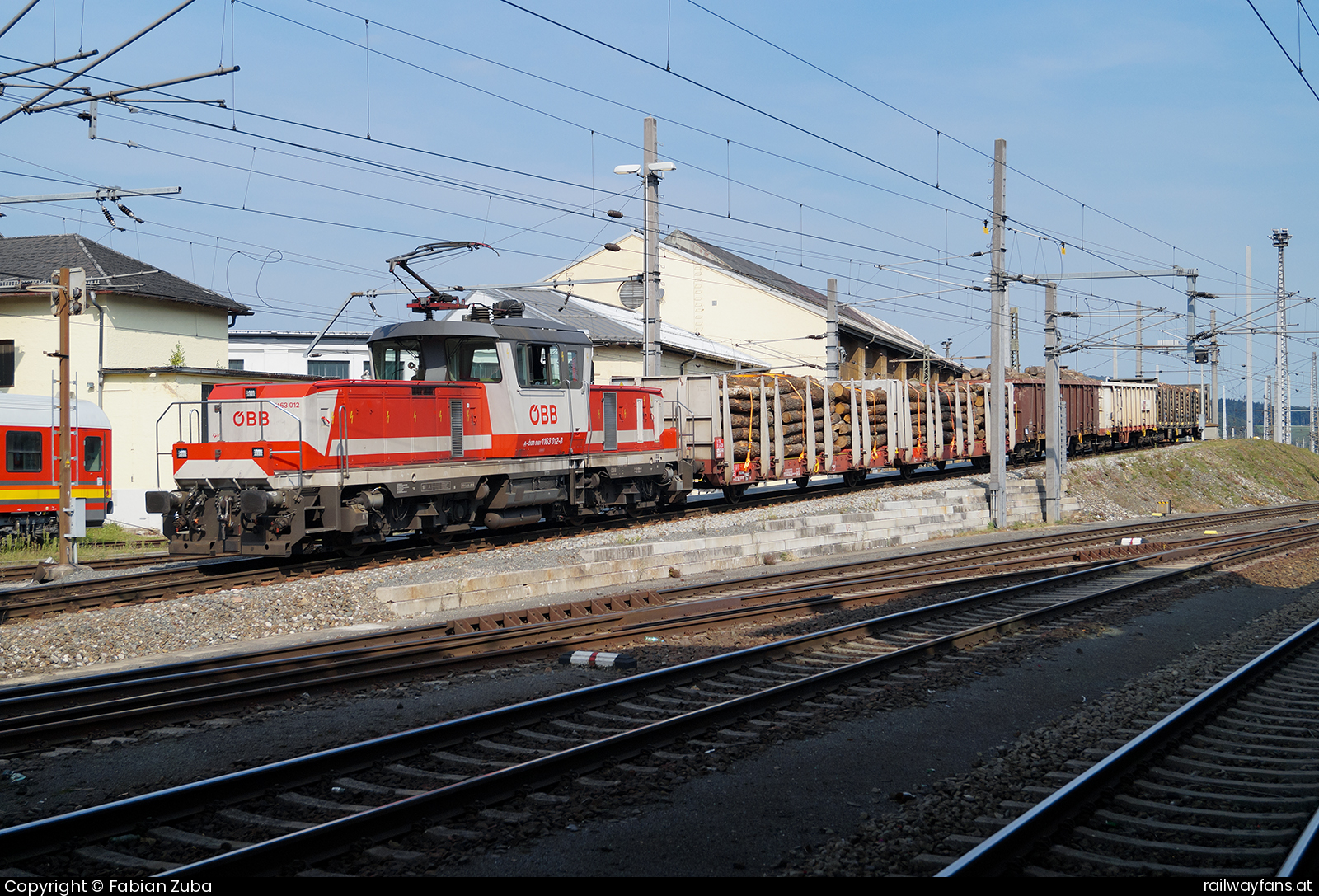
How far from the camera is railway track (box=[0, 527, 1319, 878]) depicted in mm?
4637

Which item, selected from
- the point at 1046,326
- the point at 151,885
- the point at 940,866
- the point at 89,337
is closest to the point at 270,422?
the point at 151,885

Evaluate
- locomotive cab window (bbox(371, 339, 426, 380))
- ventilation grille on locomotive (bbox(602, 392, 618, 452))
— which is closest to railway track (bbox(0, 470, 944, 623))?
ventilation grille on locomotive (bbox(602, 392, 618, 452))

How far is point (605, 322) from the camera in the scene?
4050cm

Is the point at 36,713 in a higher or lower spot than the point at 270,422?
lower

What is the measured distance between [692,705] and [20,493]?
798 inches

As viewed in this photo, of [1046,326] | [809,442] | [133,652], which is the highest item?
[1046,326]

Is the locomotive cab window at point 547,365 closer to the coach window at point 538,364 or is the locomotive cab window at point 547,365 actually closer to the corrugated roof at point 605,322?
the coach window at point 538,364

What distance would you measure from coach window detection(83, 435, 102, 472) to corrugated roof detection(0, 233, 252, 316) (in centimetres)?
547

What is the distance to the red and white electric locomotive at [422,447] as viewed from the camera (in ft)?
44.8

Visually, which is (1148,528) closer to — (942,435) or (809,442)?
(942,435)

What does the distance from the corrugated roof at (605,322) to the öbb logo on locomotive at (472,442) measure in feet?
39.7

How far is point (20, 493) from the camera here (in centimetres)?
2170

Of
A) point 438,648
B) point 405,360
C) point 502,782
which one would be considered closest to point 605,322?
point 405,360

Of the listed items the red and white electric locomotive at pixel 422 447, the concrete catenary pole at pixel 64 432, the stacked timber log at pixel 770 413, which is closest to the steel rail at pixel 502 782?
the red and white electric locomotive at pixel 422 447
